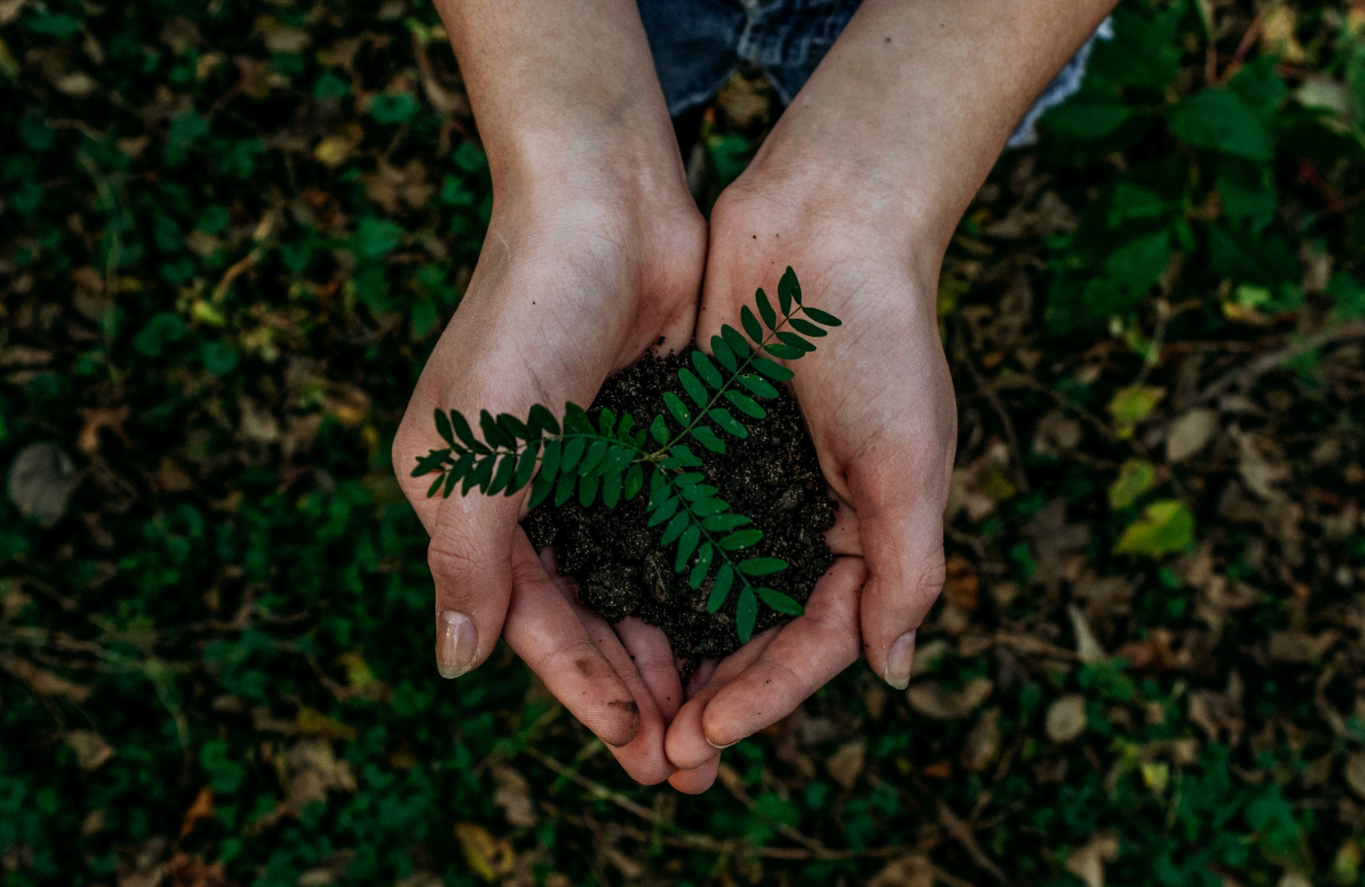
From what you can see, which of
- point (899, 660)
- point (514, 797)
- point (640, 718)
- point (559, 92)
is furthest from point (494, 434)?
point (514, 797)

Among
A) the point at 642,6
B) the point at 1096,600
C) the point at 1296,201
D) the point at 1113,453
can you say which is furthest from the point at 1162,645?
the point at 642,6

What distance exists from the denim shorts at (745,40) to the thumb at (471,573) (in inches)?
65.4

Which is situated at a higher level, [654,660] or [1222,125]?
[1222,125]

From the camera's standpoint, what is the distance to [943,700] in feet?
11.7

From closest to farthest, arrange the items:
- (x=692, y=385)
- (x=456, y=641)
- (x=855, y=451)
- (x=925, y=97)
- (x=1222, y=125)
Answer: (x=692, y=385), (x=456, y=641), (x=855, y=451), (x=925, y=97), (x=1222, y=125)

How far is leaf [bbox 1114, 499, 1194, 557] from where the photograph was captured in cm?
356

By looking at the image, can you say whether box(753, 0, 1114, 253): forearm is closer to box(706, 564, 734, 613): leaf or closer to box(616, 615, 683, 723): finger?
box(706, 564, 734, 613): leaf

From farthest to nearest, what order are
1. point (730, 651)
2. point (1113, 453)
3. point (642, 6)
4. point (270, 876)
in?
point (1113, 453)
point (270, 876)
point (642, 6)
point (730, 651)

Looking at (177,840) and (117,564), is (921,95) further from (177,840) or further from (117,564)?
(177,840)

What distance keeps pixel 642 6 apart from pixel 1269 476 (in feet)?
10.2

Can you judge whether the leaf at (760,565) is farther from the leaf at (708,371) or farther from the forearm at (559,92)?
the forearm at (559,92)

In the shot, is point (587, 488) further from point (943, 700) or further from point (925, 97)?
point (943, 700)

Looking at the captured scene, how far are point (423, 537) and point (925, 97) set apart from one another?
2396 millimetres

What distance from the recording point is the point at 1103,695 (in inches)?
142
